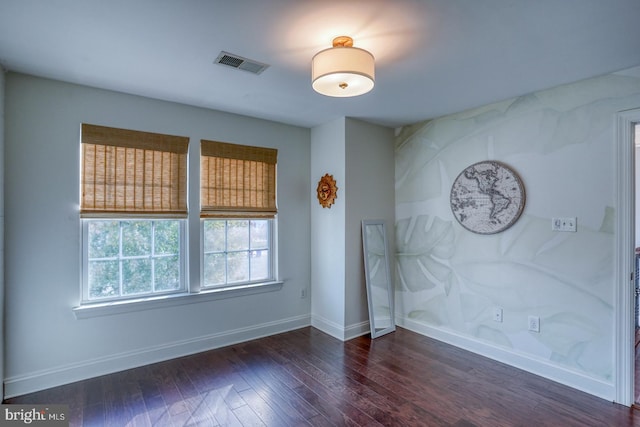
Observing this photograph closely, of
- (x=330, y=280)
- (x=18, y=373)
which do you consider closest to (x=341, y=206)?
(x=330, y=280)

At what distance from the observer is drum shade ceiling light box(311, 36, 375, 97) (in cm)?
195

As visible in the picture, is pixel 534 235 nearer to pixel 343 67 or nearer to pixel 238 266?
pixel 343 67

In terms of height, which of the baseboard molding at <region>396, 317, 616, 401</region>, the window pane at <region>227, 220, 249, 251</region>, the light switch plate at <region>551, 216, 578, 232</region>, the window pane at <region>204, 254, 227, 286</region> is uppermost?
the light switch plate at <region>551, 216, 578, 232</region>

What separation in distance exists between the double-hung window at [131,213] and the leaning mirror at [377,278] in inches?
79.3

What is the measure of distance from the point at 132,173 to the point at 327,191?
200 centimetres

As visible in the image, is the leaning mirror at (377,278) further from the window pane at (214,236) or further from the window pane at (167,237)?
the window pane at (167,237)

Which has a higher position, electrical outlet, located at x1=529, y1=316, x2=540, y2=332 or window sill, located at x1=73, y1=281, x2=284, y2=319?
window sill, located at x1=73, y1=281, x2=284, y2=319

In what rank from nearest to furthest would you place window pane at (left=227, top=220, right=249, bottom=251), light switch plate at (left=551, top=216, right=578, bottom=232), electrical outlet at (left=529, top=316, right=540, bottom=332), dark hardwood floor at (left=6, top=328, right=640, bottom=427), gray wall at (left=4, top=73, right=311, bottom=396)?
dark hardwood floor at (left=6, top=328, right=640, bottom=427), gray wall at (left=4, top=73, right=311, bottom=396), light switch plate at (left=551, top=216, right=578, bottom=232), electrical outlet at (left=529, top=316, right=540, bottom=332), window pane at (left=227, top=220, right=249, bottom=251)

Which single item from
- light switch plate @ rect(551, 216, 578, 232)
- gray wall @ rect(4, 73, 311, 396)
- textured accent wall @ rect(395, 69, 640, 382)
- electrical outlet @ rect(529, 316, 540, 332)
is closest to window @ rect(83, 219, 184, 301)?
gray wall @ rect(4, 73, 311, 396)

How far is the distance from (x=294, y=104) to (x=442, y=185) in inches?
72.8

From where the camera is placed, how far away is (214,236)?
11.9ft

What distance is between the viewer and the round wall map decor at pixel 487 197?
3.16 metres

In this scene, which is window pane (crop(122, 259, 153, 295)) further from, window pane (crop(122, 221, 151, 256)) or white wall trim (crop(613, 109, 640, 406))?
white wall trim (crop(613, 109, 640, 406))

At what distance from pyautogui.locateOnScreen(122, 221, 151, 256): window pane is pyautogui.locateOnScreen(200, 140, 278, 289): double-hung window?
0.52 metres
